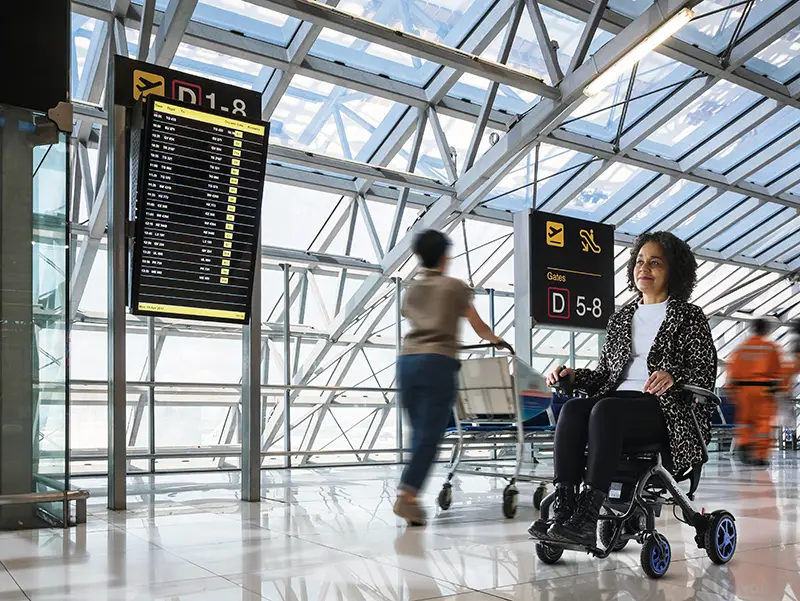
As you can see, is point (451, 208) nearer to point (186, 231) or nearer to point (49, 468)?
point (186, 231)

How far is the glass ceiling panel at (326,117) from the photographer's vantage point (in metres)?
10.3

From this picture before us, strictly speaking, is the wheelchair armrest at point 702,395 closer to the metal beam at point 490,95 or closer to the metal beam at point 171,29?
the metal beam at point 171,29

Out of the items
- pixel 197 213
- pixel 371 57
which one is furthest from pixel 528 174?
pixel 197 213

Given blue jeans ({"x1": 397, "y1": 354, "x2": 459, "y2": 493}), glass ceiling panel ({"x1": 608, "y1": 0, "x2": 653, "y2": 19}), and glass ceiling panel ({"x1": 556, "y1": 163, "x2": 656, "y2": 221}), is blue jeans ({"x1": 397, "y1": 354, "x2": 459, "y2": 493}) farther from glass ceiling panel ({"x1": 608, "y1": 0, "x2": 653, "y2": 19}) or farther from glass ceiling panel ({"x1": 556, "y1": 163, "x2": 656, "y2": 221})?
glass ceiling panel ({"x1": 556, "y1": 163, "x2": 656, "y2": 221})

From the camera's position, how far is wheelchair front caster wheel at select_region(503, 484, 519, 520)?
4410 millimetres

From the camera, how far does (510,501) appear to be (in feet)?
14.5

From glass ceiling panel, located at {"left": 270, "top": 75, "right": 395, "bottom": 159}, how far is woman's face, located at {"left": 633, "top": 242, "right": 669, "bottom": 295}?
24.8 feet

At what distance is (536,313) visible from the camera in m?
8.05

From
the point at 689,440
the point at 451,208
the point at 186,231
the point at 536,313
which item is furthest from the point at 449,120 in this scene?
the point at 689,440

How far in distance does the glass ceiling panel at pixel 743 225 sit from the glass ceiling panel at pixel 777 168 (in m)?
1.01

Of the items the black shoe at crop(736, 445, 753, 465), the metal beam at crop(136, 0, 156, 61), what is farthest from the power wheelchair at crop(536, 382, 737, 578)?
the metal beam at crop(136, 0, 156, 61)

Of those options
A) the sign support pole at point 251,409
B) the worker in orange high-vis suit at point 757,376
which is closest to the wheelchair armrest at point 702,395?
the sign support pole at point 251,409

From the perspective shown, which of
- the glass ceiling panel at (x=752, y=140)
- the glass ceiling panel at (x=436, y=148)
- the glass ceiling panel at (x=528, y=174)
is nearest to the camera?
the glass ceiling panel at (x=436, y=148)

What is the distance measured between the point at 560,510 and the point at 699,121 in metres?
11.3
